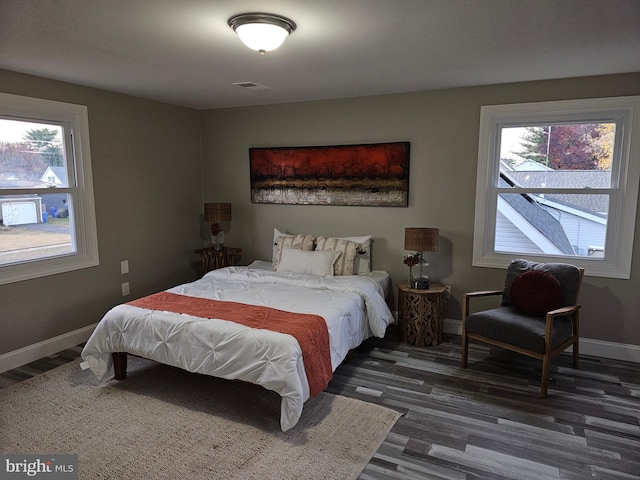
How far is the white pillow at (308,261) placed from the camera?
4164 millimetres

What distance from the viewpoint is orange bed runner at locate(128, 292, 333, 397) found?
2.70 meters

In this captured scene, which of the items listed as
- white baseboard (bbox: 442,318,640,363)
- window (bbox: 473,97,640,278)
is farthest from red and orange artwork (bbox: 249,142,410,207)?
white baseboard (bbox: 442,318,640,363)

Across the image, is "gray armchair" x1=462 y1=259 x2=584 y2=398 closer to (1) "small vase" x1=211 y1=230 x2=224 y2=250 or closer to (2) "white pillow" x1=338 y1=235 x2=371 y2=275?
(2) "white pillow" x1=338 y1=235 x2=371 y2=275

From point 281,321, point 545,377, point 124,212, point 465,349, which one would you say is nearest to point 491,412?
point 545,377

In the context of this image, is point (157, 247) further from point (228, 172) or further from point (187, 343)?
point (187, 343)

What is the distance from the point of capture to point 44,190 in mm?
3613

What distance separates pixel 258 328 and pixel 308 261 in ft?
5.08

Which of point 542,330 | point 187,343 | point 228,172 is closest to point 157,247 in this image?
point 228,172

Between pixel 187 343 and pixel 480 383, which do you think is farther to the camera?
pixel 480 383

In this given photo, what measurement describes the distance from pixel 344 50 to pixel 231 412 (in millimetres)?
2500

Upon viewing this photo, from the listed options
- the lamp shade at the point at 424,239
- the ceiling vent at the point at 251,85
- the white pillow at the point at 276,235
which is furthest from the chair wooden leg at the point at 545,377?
the ceiling vent at the point at 251,85

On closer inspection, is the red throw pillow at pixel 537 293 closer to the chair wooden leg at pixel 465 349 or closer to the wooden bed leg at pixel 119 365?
the chair wooden leg at pixel 465 349

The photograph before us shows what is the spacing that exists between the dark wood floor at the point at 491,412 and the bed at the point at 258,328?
0.42 m

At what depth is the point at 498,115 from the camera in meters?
3.84
